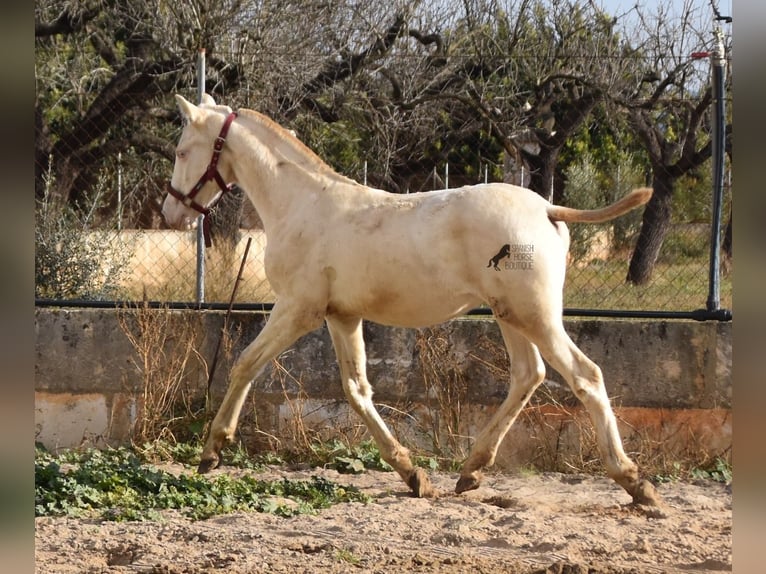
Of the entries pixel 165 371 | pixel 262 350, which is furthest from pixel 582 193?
pixel 262 350

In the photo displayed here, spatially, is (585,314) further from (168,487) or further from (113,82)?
(113,82)

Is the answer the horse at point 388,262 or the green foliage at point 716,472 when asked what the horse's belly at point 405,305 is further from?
the green foliage at point 716,472

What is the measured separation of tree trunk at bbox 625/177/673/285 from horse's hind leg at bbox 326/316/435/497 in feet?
9.83

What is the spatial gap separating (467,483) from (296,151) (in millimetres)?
2250

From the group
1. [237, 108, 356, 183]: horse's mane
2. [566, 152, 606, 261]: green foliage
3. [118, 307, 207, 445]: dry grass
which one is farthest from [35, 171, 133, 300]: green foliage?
[566, 152, 606, 261]: green foliage

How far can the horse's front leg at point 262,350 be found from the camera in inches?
223

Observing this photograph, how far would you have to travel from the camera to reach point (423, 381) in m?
6.95

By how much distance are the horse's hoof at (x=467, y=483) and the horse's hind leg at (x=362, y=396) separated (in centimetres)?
17

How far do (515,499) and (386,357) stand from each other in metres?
1.62

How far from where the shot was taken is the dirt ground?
4367 mm

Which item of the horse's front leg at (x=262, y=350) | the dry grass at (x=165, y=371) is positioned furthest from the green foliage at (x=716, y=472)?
the dry grass at (x=165, y=371)

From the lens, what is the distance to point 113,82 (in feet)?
44.4
